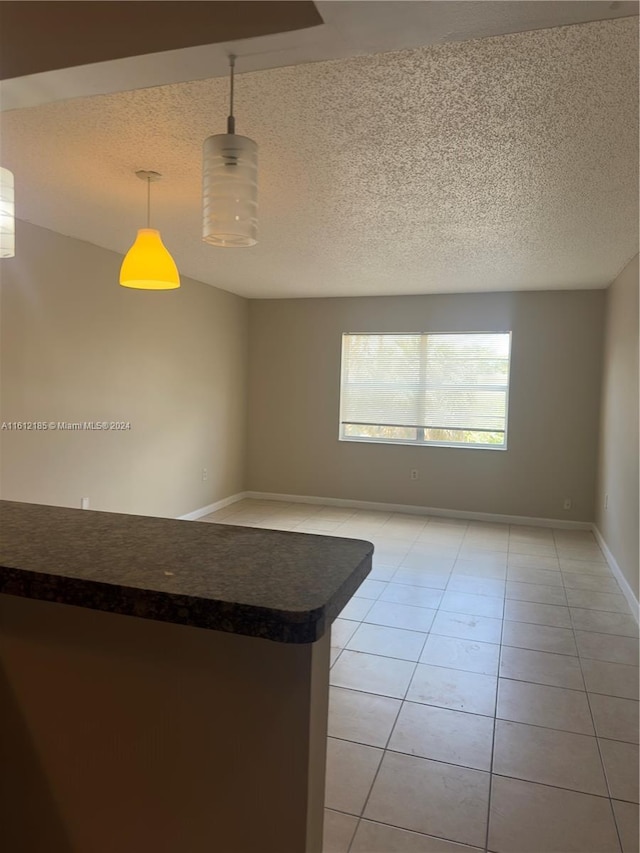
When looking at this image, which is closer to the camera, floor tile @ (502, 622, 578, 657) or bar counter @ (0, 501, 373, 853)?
bar counter @ (0, 501, 373, 853)

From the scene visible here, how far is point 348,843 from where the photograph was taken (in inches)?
68.0

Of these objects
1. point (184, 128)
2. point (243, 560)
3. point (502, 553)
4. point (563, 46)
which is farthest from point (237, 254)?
point (243, 560)

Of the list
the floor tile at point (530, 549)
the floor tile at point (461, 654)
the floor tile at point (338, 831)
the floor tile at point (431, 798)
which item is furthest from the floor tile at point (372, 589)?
the floor tile at point (338, 831)

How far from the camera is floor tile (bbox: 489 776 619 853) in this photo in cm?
173

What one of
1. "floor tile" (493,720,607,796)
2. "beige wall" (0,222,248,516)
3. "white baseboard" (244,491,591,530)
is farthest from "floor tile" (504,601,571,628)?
"beige wall" (0,222,248,516)

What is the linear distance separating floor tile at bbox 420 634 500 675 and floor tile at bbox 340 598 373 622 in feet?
1.52

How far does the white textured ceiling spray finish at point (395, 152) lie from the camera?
179cm

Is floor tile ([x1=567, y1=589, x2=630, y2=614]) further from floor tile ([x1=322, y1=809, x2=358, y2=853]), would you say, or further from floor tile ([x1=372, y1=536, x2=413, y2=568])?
floor tile ([x1=322, y1=809, x2=358, y2=853])

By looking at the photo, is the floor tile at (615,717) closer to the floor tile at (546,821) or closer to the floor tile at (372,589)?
the floor tile at (546,821)

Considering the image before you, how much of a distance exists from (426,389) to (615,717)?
4.01 m

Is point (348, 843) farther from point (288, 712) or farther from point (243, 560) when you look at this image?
point (243, 560)

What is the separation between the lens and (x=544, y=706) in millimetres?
2490

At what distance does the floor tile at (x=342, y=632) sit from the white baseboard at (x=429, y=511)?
2.92m

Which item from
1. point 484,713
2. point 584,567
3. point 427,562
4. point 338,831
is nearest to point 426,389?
point 427,562
